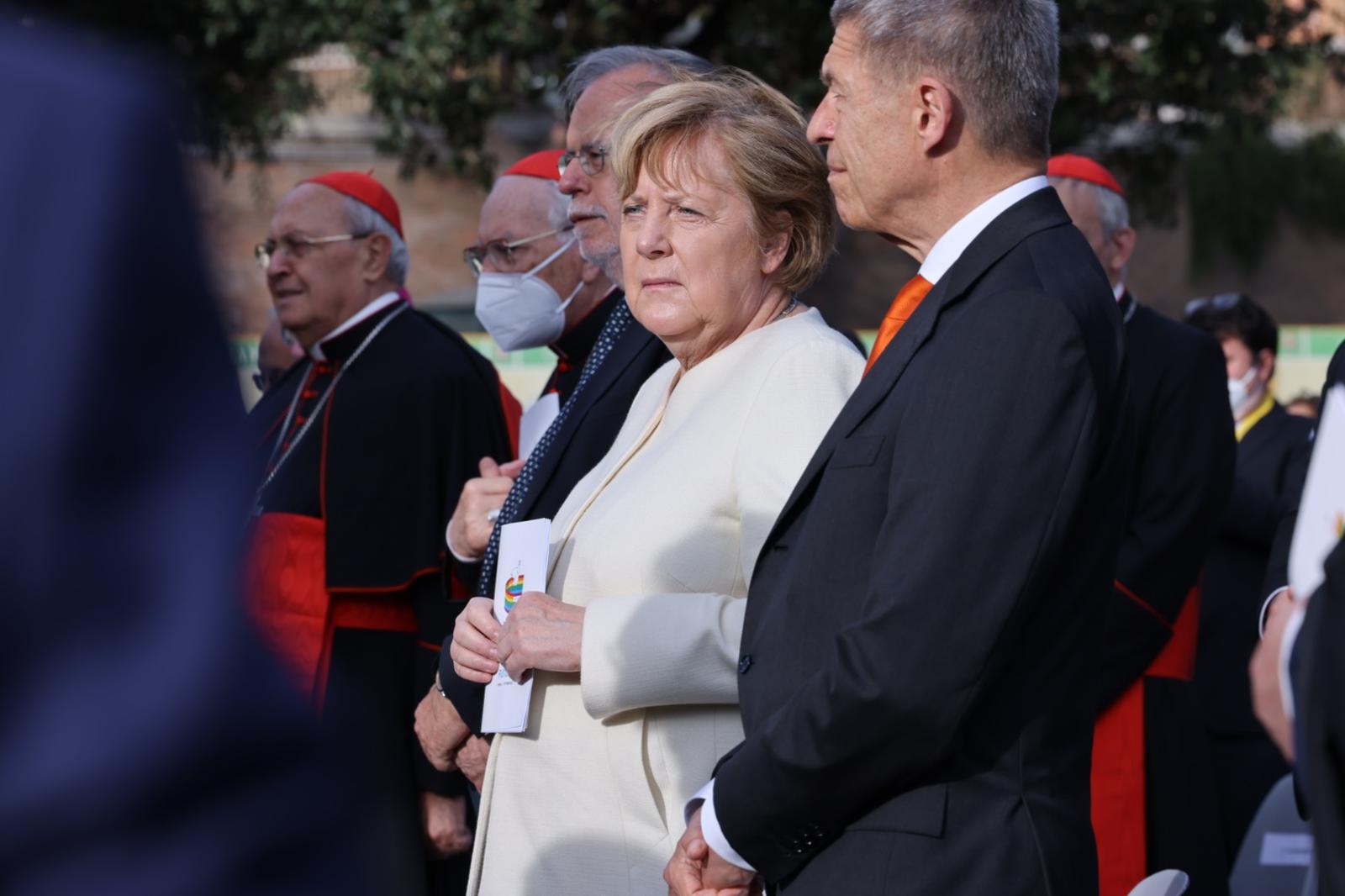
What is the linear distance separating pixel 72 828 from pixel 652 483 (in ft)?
6.47

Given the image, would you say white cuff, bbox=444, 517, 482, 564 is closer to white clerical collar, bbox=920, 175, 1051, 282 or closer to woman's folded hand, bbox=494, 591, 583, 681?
woman's folded hand, bbox=494, 591, 583, 681

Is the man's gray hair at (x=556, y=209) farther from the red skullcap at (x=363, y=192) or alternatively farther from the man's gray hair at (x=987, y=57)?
the man's gray hair at (x=987, y=57)

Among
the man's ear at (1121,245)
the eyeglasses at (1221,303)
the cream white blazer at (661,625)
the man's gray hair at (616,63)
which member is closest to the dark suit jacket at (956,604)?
the cream white blazer at (661,625)

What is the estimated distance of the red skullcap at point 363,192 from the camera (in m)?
5.24

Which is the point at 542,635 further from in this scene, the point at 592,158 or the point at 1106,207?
the point at 1106,207

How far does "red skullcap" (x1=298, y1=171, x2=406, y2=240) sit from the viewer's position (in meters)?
5.24

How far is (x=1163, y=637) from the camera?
4102mm

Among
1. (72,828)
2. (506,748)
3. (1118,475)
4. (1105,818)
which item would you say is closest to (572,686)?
(506,748)

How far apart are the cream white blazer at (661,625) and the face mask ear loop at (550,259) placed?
4.92 feet

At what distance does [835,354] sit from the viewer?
2.99 meters

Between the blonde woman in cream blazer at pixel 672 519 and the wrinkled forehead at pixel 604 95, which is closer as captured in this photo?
the blonde woman in cream blazer at pixel 672 519

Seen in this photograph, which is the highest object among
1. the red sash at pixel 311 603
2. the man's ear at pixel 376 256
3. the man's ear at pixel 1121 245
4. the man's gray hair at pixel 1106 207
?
the man's gray hair at pixel 1106 207

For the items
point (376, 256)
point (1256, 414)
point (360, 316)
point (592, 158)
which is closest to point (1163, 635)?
point (592, 158)

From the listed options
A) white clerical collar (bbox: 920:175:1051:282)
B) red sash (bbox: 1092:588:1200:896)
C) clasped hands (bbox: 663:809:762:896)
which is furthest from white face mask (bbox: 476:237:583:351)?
clasped hands (bbox: 663:809:762:896)
